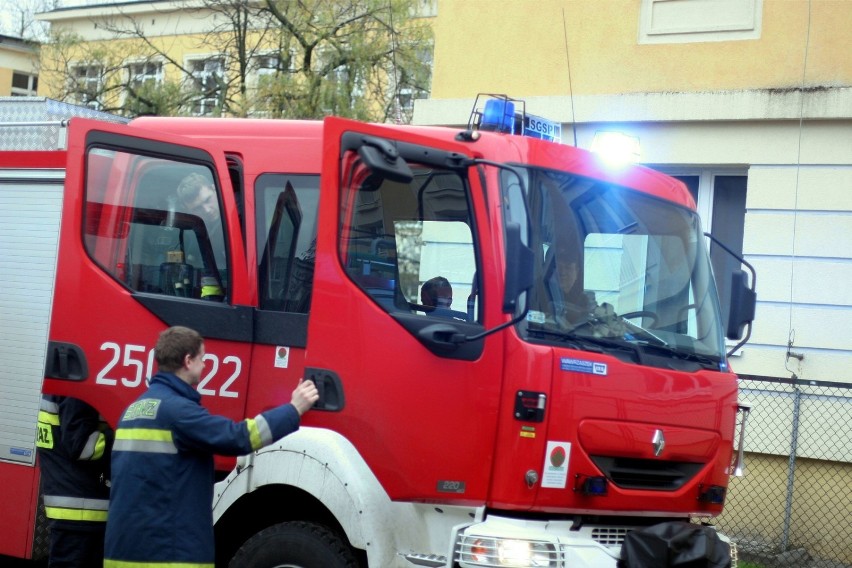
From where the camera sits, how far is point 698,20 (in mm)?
Result: 10039

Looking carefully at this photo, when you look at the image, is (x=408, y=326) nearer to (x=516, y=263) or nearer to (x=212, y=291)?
(x=516, y=263)

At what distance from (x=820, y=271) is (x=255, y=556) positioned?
6032 mm

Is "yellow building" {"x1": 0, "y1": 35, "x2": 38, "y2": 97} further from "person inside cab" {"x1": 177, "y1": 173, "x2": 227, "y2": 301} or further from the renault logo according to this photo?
the renault logo

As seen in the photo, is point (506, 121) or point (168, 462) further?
point (506, 121)

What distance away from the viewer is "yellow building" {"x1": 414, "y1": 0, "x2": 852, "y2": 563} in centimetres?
921

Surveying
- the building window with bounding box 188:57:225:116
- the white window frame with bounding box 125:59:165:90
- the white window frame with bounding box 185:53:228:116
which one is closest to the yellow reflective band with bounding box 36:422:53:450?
the building window with bounding box 188:57:225:116

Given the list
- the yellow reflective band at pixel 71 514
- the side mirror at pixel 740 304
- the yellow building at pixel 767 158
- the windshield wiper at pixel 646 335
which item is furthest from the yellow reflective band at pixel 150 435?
the yellow building at pixel 767 158

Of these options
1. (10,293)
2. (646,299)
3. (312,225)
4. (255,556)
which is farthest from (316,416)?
(10,293)

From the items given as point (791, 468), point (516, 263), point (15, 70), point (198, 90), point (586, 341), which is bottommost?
point (791, 468)

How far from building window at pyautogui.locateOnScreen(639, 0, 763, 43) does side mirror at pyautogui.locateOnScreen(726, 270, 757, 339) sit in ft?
15.3

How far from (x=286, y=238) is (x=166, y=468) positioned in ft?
4.98

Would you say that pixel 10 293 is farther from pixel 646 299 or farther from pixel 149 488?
pixel 646 299

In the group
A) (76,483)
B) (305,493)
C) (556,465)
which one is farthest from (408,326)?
(76,483)

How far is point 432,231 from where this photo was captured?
503cm
